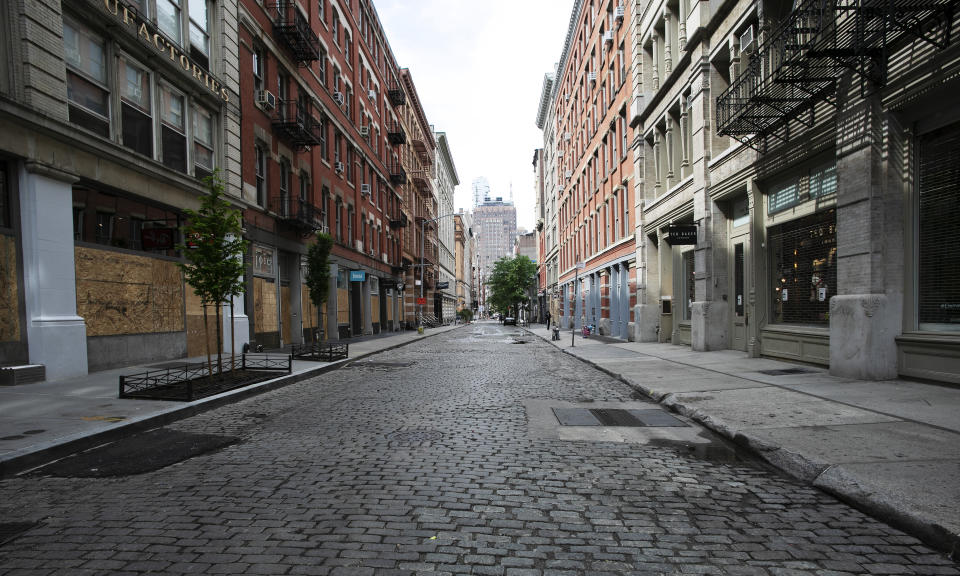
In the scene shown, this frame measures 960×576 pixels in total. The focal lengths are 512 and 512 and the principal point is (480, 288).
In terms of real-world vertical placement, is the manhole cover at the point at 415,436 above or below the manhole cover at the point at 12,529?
below

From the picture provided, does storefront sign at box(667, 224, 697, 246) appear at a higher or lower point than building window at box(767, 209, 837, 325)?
higher

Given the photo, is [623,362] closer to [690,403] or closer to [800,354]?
[800,354]

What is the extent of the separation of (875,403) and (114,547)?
8.57 meters

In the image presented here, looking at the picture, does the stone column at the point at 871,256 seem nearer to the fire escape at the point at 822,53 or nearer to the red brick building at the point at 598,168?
the fire escape at the point at 822,53

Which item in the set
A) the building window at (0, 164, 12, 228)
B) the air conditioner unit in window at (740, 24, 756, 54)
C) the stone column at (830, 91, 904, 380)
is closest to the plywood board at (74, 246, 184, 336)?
the building window at (0, 164, 12, 228)

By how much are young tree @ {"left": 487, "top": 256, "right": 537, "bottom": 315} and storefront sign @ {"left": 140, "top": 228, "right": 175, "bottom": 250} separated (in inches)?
2423

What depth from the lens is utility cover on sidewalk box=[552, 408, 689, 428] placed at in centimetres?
686

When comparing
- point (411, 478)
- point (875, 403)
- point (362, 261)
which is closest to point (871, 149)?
point (875, 403)

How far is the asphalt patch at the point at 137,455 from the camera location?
5.00m

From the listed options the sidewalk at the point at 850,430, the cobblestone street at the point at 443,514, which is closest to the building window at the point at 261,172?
the cobblestone street at the point at 443,514

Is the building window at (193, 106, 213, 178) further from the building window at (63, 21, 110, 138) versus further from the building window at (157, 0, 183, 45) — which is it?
the building window at (63, 21, 110, 138)

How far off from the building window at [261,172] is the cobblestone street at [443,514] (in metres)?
15.2

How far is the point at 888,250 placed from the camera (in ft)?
28.4

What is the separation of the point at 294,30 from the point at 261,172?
6.13 m
